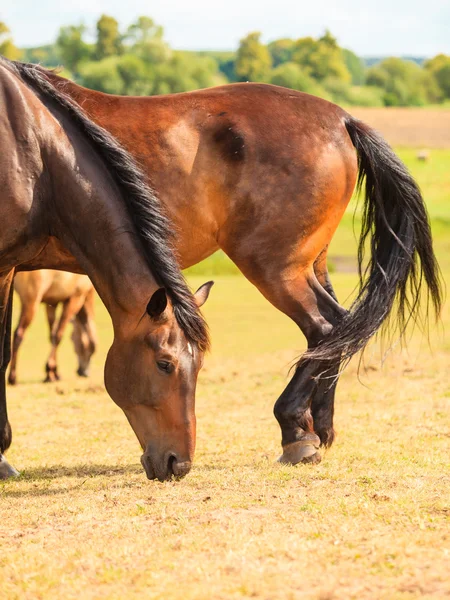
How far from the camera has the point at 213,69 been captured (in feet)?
375

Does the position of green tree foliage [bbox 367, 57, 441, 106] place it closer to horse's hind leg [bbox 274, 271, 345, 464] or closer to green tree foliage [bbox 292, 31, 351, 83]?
green tree foliage [bbox 292, 31, 351, 83]

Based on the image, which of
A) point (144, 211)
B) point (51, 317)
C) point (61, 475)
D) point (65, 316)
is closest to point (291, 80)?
point (51, 317)

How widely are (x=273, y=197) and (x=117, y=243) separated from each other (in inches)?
47.7

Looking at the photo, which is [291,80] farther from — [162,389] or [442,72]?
[162,389]

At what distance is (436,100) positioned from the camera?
119188 mm

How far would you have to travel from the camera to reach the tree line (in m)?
89.9

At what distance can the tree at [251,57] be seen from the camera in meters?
126

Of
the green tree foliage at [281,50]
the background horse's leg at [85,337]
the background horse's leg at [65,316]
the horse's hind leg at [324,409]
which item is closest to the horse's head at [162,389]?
the horse's hind leg at [324,409]

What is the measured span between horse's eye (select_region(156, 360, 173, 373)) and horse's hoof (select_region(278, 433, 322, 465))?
1.20m

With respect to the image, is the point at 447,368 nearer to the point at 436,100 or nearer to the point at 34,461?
the point at 34,461

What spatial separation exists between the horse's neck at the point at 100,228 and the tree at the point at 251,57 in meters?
123

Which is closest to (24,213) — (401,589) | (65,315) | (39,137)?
(39,137)

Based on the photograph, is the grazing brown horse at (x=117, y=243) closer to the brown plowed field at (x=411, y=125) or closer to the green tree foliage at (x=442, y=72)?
the brown plowed field at (x=411, y=125)

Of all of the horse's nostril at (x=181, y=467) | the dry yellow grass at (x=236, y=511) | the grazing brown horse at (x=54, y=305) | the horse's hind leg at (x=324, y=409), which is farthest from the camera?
the grazing brown horse at (x=54, y=305)
